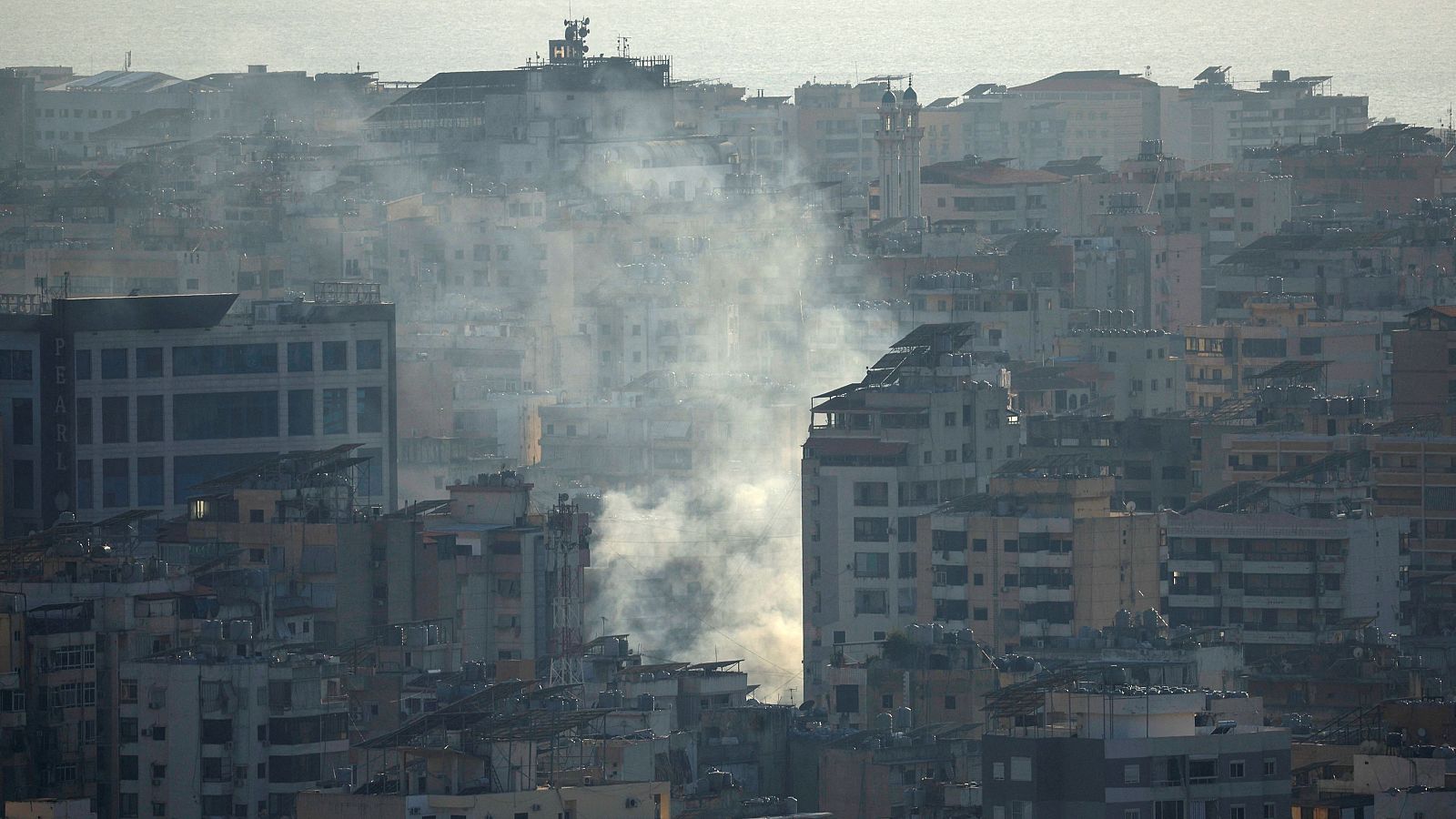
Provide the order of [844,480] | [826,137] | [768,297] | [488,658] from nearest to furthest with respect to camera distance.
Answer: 1. [488,658]
2. [844,480]
3. [768,297]
4. [826,137]

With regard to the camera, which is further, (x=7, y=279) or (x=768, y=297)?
(x=768, y=297)

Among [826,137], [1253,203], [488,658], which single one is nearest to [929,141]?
[826,137]

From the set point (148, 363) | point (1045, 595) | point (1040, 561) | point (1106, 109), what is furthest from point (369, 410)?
point (1106, 109)

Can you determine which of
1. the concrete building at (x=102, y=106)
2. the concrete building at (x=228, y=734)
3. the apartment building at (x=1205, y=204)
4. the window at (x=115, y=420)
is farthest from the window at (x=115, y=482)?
the concrete building at (x=102, y=106)

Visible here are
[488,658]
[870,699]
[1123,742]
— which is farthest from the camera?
[488,658]

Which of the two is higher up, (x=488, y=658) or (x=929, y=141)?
(x=929, y=141)

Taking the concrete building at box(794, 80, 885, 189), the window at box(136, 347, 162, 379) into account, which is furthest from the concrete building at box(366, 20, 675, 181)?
the window at box(136, 347, 162, 379)

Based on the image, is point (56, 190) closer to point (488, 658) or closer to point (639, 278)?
point (639, 278)
